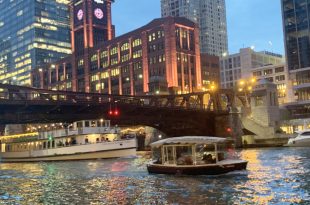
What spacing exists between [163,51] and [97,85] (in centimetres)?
4156

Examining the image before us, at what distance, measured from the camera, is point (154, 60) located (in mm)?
164250

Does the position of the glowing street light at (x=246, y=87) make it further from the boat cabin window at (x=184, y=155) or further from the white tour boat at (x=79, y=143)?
the boat cabin window at (x=184, y=155)

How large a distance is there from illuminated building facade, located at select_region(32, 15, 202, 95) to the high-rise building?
41.5 m

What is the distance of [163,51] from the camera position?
162000mm

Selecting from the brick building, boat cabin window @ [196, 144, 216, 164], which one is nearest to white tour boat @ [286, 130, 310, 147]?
boat cabin window @ [196, 144, 216, 164]

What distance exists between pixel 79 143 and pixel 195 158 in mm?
37291

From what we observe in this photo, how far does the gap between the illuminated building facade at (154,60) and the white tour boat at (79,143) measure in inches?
2957

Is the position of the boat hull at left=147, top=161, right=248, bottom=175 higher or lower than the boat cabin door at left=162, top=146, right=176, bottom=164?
lower

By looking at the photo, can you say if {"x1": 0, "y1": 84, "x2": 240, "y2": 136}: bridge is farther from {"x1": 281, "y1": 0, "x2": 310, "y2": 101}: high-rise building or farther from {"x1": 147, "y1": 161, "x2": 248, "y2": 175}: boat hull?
{"x1": 147, "y1": 161, "x2": 248, "y2": 175}: boat hull

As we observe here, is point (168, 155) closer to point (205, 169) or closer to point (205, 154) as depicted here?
point (205, 154)

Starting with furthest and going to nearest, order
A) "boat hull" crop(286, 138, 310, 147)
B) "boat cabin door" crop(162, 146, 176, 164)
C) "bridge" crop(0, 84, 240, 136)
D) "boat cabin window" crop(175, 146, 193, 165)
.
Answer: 1. "boat hull" crop(286, 138, 310, 147)
2. "bridge" crop(0, 84, 240, 136)
3. "boat cabin door" crop(162, 146, 176, 164)
4. "boat cabin window" crop(175, 146, 193, 165)

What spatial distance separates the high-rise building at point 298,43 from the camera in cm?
12862

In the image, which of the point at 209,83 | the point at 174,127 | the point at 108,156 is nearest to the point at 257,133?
the point at 174,127

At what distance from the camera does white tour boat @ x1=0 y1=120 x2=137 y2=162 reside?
225 ft
